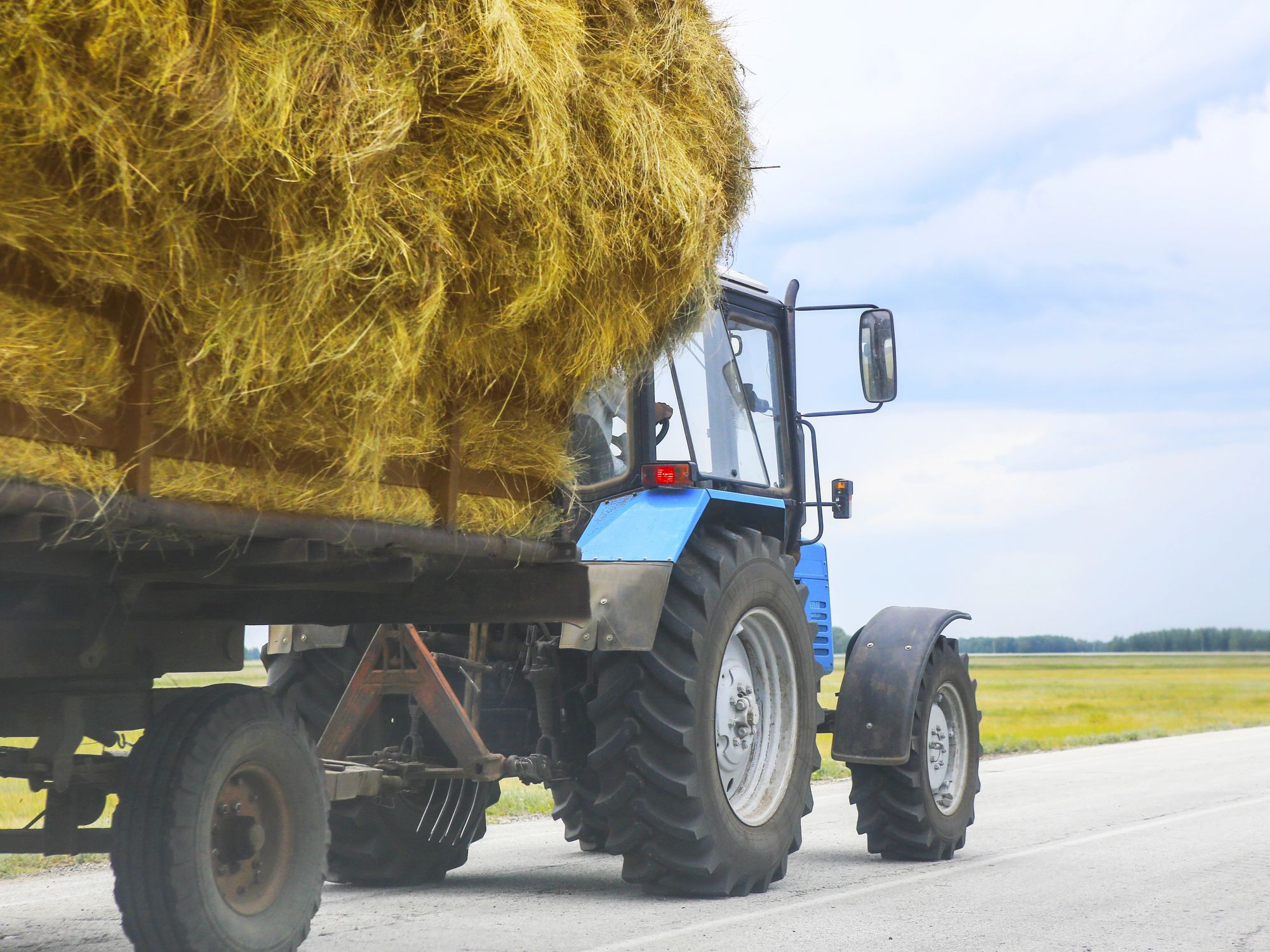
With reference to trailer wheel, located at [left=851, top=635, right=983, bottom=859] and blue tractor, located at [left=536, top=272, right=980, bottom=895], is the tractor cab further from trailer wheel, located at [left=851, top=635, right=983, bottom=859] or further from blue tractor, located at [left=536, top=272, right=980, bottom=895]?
trailer wheel, located at [left=851, top=635, right=983, bottom=859]

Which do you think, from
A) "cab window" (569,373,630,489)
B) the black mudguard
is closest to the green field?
the black mudguard

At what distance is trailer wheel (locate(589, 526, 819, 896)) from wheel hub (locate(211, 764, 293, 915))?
1897 millimetres

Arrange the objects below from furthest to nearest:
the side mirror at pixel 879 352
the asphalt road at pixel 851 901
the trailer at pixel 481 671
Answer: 1. the side mirror at pixel 879 352
2. the asphalt road at pixel 851 901
3. the trailer at pixel 481 671

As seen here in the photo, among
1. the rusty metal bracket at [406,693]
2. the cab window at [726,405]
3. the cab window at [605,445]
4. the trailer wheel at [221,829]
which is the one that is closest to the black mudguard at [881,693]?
the cab window at [726,405]

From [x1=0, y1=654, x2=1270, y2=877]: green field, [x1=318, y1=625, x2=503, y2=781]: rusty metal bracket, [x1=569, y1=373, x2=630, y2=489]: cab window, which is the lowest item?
[x1=0, y1=654, x2=1270, y2=877]: green field

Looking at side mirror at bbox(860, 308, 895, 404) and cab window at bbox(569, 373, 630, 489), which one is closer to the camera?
cab window at bbox(569, 373, 630, 489)

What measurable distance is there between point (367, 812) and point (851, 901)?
2.12 meters

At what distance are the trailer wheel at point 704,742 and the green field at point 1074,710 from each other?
1.33 metres

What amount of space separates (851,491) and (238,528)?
504 centimetres

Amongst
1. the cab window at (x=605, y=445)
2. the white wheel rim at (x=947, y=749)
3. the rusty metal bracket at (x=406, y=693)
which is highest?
the cab window at (x=605, y=445)

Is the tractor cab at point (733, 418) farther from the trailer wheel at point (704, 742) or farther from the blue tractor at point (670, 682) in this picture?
the trailer wheel at point (704, 742)

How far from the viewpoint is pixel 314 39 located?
3.22 metres

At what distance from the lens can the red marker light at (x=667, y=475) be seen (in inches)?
249

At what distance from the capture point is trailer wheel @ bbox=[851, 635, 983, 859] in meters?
7.39
